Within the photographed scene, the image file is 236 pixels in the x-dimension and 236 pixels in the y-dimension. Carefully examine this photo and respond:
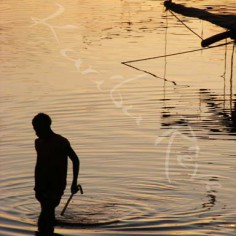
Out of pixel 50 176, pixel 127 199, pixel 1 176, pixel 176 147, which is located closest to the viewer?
pixel 50 176

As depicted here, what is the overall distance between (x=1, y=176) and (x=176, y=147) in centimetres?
442

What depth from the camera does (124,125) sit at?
72.4 feet

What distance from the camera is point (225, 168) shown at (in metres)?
17.6

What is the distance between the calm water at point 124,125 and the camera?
14.5 metres

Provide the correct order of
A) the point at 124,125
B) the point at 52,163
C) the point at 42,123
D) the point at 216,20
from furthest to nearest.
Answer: the point at 216,20 → the point at 124,125 → the point at 52,163 → the point at 42,123

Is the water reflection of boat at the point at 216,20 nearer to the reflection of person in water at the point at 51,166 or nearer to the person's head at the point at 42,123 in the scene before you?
the reflection of person in water at the point at 51,166

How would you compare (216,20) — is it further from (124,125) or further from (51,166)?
(51,166)

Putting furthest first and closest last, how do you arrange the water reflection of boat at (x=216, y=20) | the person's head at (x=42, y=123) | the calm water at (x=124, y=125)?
the water reflection of boat at (x=216, y=20), the calm water at (x=124, y=125), the person's head at (x=42, y=123)

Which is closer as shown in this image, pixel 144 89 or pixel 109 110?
pixel 109 110

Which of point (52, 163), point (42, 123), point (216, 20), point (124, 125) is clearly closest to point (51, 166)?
point (52, 163)

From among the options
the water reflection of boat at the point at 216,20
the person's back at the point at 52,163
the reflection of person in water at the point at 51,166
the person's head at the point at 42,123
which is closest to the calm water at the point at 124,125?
the reflection of person in water at the point at 51,166

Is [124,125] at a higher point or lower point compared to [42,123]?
lower

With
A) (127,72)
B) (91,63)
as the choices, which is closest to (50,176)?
(127,72)

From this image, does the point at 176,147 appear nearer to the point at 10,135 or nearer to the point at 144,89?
the point at 10,135
